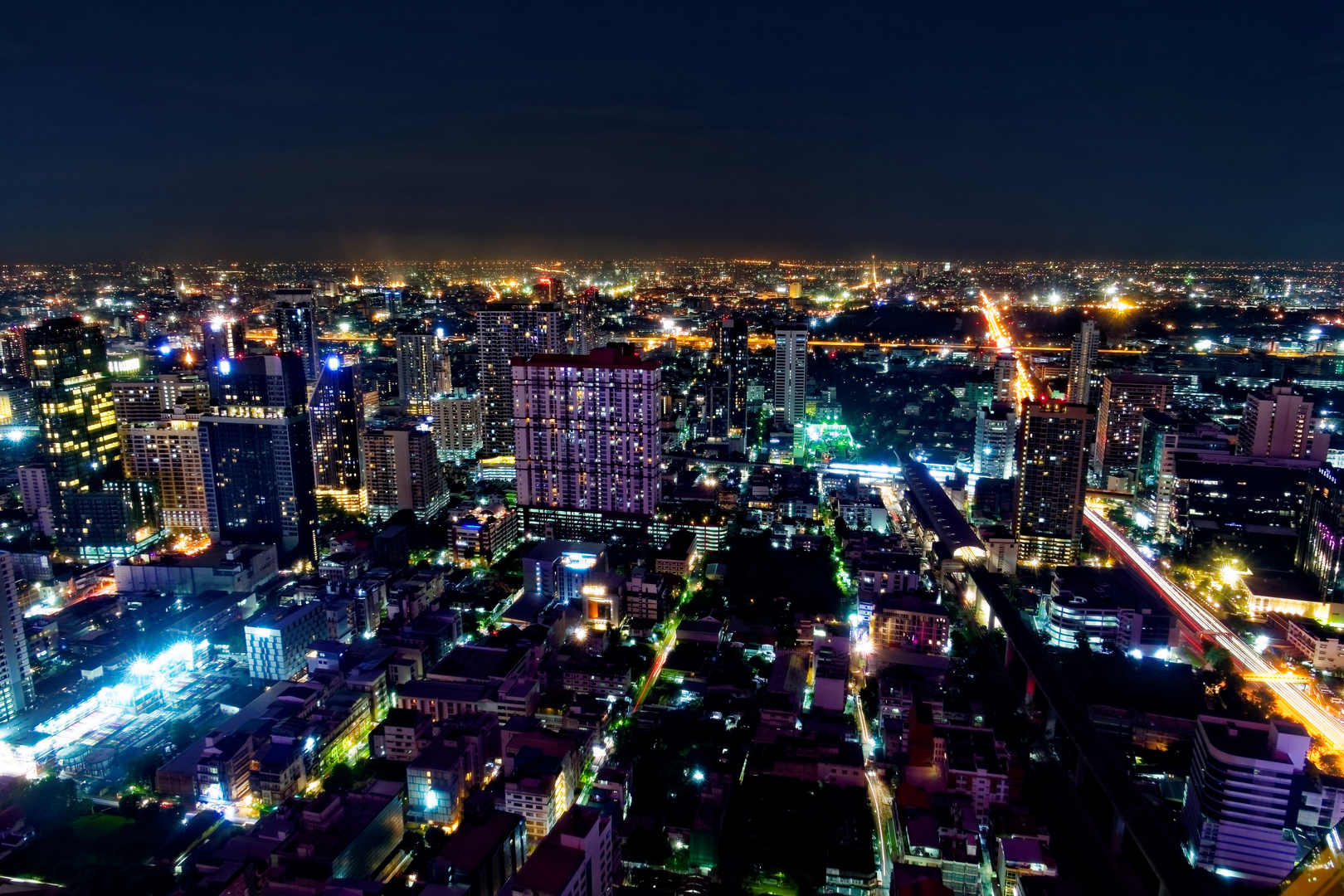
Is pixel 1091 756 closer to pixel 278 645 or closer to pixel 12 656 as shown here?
pixel 278 645

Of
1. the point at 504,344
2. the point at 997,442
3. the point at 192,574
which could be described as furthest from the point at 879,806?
the point at 504,344

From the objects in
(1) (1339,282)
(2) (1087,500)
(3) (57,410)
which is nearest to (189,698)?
(3) (57,410)

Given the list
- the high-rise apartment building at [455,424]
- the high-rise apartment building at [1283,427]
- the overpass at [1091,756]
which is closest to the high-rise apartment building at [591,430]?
the high-rise apartment building at [455,424]

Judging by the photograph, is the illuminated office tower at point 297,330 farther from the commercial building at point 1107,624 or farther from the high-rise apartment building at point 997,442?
the commercial building at point 1107,624

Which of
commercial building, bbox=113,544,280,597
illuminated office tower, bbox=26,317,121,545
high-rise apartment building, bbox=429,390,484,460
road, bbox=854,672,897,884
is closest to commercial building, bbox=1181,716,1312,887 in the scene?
road, bbox=854,672,897,884

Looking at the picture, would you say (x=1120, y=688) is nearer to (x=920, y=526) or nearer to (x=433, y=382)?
(x=920, y=526)
